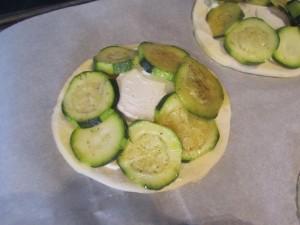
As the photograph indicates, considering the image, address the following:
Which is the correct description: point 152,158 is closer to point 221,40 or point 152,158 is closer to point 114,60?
point 114,60

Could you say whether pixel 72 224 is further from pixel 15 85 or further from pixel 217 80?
pixel 217 80

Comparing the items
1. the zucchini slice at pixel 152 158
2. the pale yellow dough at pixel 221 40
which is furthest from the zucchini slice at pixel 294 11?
the zucchini slice at pixel 152 158

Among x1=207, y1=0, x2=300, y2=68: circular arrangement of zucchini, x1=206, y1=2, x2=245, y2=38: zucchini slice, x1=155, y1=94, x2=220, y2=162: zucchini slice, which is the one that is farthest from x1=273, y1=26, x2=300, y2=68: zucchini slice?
x1=155, y1=94, x2=220, y2=162: zucchini slice

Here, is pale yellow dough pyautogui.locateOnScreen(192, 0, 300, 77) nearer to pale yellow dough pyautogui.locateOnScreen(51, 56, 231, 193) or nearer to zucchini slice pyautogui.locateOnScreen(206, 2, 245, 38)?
zucchini slice pyautogui.locateOnScreen(206, 2, 245, 38)

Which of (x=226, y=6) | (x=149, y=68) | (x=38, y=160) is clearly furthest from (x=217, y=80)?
(x=38, y=160)

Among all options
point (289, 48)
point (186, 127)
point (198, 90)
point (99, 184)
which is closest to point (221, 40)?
point (289, 48)

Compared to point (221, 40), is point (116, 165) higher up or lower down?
lower down
